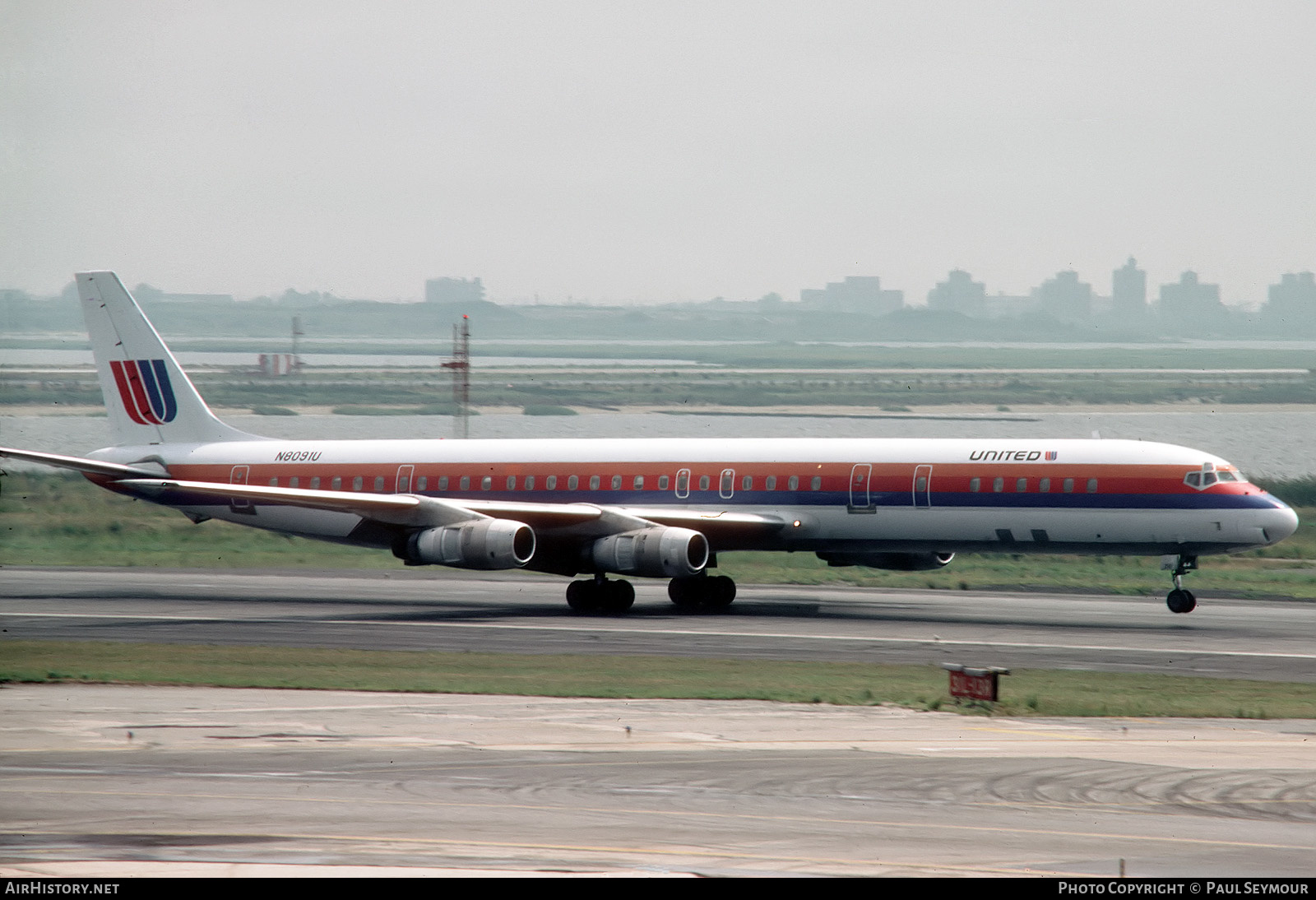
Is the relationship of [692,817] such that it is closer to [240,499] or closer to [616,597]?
[616,597]

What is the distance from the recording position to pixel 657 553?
42.2 m

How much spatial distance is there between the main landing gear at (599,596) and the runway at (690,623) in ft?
1.70

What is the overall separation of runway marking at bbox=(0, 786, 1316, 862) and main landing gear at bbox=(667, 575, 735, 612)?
27722 mm

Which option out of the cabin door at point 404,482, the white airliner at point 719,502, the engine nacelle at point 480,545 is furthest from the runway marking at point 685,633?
the cabin door at point 404,482

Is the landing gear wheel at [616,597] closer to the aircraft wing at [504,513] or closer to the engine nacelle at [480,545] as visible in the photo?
the aircraft wing at [504,513]

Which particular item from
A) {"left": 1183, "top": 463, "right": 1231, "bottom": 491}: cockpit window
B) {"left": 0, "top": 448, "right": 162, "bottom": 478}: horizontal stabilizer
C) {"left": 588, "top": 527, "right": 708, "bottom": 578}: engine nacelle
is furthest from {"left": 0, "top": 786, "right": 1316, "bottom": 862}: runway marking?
{"left": 0, "top": 448, "right": 162, "bottom": 478}: horizontal stabilizer

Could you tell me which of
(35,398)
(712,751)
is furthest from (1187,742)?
(35,398)

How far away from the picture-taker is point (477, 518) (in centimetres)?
4322

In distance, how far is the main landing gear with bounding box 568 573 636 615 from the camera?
144 ft

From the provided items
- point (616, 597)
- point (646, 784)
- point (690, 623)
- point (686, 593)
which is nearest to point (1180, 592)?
point (690, 623)

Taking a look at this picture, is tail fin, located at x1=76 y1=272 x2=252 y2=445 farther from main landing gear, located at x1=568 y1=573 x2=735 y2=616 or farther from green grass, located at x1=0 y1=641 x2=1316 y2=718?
green grass, located at x1=0 y1=641 x2=1316 y2=718

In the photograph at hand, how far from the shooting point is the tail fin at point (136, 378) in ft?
174

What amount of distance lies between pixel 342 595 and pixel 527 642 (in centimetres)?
1464

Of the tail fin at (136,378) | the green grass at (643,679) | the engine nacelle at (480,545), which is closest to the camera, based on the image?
the green grass at (643,679)
